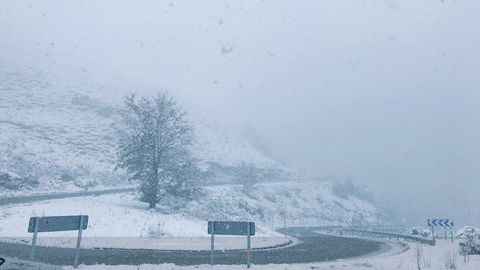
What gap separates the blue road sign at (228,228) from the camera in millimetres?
12500

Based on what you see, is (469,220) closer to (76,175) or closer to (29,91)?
(76,175)

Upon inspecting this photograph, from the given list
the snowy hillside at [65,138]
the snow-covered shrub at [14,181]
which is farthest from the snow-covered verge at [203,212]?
the snowy hillside at [65,138]

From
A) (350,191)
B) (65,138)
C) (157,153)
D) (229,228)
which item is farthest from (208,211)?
(350,191)

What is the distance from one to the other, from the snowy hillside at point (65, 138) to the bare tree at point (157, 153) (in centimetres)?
2349

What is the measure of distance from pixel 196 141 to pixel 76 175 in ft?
159

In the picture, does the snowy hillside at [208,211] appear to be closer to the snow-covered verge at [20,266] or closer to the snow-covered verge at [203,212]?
the snow-covered verge at [203,212]

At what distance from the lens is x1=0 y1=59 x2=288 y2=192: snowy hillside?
195ft

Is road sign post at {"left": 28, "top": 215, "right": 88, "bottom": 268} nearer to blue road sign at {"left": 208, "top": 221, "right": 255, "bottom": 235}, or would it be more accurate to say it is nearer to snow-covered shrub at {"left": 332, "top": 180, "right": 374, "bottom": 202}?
blue road sign at {"left": 208, "top": 221, "right": 255, "bottom": 235}

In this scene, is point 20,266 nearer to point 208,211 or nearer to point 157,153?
point 157,153

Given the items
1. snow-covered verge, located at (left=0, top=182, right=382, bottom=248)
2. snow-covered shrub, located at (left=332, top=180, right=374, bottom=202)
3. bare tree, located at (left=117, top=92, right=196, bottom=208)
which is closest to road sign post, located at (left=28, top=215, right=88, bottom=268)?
snow-covered verge, located at (left=0, top=182, right=382, bottom=248)

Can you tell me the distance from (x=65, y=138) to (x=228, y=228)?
80.2 m

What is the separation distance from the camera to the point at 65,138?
8375 cm

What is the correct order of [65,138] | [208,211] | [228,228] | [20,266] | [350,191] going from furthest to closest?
[350,191]
[65,138]
[208,211]
[228,228]
[20,266]

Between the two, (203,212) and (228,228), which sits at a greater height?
(228,228)
